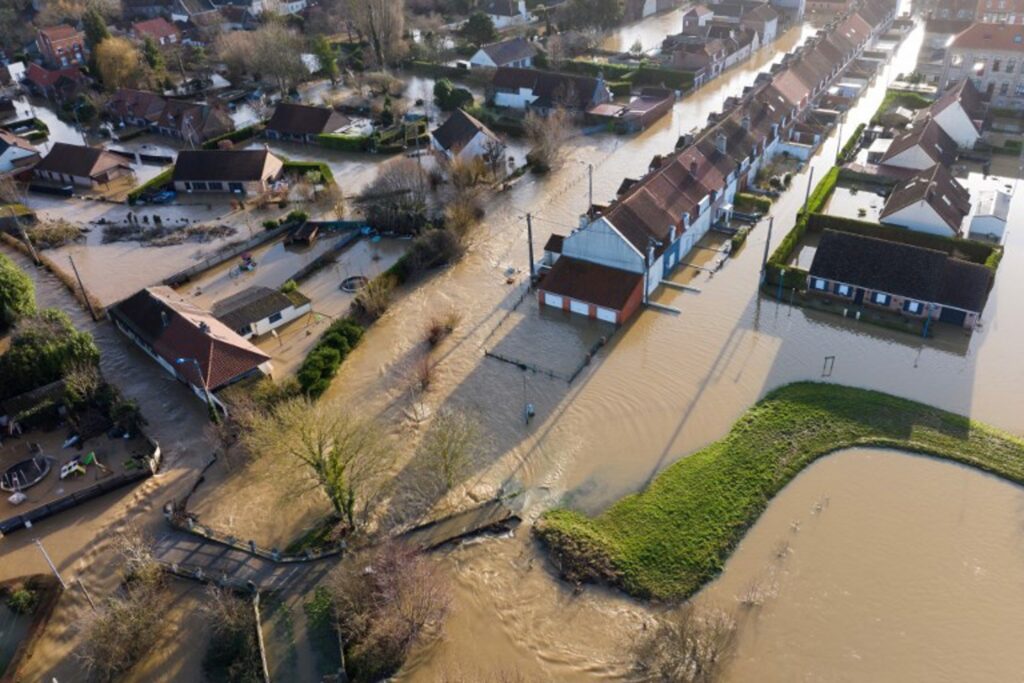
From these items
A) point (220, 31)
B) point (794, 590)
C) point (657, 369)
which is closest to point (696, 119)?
point (657, 369)

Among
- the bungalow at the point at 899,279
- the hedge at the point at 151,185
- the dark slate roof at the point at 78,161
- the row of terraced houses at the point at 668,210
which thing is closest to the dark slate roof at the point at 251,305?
the row of terraced houses at the point at 668,210

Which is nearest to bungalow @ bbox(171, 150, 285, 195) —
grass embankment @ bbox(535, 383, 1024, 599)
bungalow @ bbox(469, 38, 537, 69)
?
bungalow @ bbox(469, 38, 537, 69)

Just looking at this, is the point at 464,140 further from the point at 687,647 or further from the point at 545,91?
the point at 687,647

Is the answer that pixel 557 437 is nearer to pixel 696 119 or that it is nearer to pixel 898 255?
pixel 898 255

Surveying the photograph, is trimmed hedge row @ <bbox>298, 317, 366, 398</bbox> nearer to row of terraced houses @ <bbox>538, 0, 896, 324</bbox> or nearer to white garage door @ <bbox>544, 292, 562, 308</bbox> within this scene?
white garage door @ <bbox>544, 292, 562, 308</bbox>

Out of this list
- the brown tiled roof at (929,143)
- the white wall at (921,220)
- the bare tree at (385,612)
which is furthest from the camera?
the brown tiled roof at (929,143)

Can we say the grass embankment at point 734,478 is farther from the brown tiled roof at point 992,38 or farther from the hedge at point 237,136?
the hedge at point 237,136

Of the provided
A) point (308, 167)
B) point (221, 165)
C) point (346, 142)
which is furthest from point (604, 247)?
point (346, 142)
